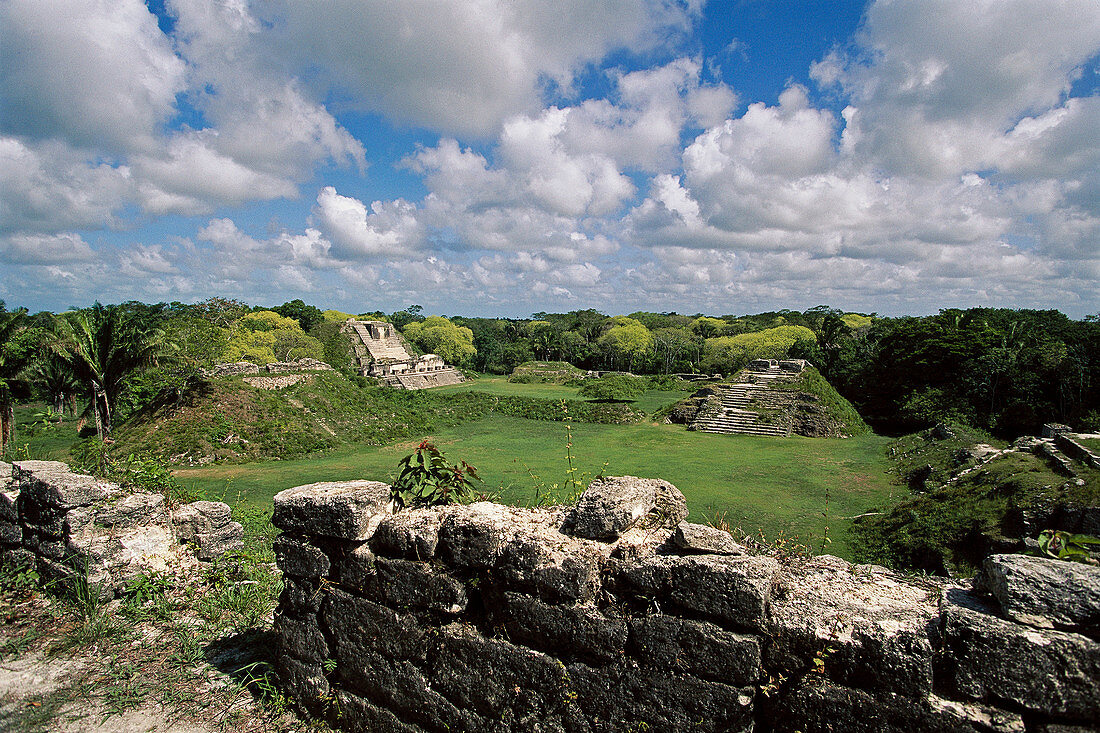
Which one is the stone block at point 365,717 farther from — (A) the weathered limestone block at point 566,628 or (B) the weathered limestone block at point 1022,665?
(B) the weathered limestone block at point 1022,665

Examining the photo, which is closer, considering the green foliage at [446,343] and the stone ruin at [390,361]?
the stone ruin at [390,361]

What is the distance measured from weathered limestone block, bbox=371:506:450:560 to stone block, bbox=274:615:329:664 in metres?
0.75

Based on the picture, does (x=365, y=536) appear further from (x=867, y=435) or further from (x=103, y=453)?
(x=867, y=435)

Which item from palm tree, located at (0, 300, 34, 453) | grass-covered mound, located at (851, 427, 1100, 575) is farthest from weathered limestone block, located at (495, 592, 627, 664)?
palm tree, located at (0, 300, 34, 453)

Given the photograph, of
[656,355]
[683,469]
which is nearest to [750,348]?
[656,355]

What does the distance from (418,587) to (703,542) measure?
1615 millimetres

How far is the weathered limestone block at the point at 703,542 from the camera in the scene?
2.70 m

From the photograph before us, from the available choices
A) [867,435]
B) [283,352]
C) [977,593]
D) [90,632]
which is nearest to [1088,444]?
[867,435]

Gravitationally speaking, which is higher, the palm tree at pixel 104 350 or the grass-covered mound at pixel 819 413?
the palm tree at pixel 104 350

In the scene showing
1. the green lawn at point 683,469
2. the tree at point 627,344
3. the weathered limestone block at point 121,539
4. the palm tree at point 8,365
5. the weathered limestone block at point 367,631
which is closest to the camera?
the weathered limestone block at point 367,631

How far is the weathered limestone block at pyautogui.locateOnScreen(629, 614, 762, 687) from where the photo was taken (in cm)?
249

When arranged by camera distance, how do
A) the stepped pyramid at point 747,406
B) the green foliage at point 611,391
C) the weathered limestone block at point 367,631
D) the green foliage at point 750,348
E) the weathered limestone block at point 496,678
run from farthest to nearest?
the green foliage at point 750,348 < the green foliage at point 611,391 < the stepped pyramid at point 747,406 < the weathered limestone block at point 367,631 < the weathered limestone block at point 496,678

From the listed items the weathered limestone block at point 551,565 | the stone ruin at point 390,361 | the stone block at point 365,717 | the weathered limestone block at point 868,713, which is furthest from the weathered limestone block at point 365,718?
the stone ruin at point 390,361

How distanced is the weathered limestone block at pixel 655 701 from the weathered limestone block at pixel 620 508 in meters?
0.68
